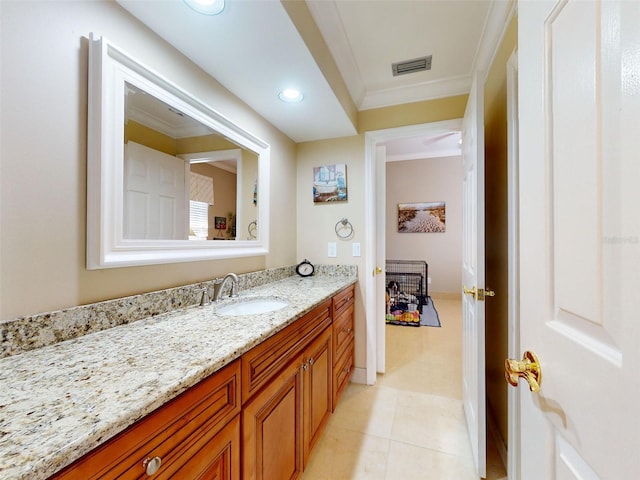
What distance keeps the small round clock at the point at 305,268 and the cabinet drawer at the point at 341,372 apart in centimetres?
69

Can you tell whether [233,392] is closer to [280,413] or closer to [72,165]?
[280,413]

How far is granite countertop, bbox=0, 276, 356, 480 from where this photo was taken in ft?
1.33

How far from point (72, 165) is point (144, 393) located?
31.4 inches

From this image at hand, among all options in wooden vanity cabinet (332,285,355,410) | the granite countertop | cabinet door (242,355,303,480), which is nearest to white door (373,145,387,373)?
wooden vanity cabinet (332,285,355,410)

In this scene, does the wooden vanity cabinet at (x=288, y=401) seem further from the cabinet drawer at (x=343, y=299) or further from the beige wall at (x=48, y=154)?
the beige wall at (x=48, y=154)

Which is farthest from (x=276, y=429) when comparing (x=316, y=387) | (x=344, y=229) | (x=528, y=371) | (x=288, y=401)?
(x=344, y=229)

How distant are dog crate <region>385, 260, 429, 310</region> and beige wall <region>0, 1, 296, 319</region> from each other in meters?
3.80

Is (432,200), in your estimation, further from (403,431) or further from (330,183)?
(403,431)

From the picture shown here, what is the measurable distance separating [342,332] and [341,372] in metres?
0.28

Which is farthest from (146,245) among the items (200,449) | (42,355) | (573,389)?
(573,389)

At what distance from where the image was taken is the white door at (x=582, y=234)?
356 millimetres

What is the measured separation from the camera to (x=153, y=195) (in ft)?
3.84

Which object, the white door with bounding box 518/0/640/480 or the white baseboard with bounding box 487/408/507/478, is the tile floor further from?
the white door with bounding box 518/0/640/480

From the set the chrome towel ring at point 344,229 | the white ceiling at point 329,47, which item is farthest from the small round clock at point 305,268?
the white ceiling at point 329,47
